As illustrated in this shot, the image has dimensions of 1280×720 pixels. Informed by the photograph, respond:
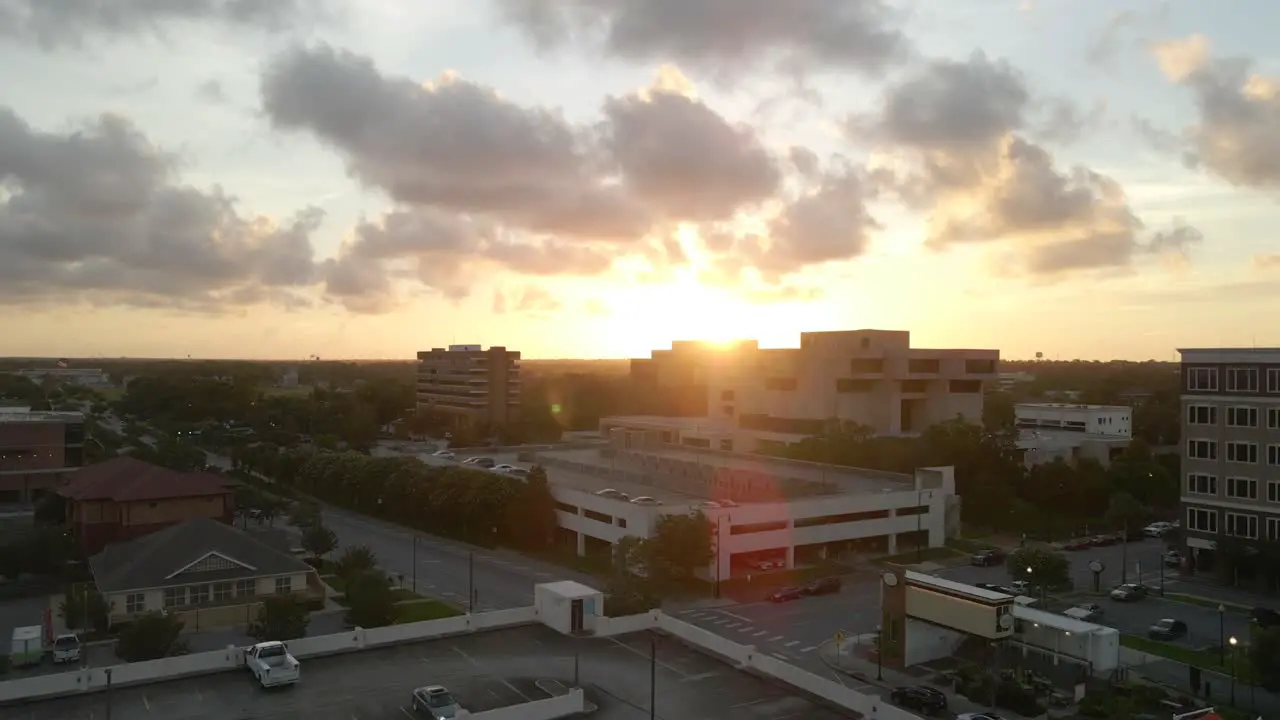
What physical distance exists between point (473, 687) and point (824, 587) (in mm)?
27815

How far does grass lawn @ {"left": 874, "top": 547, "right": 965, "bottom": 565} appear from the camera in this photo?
54.1 meters

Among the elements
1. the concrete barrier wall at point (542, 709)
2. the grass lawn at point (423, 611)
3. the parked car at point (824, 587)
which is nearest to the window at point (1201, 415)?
the parked car at point (824, 587)

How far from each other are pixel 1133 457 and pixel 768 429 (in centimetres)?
3374

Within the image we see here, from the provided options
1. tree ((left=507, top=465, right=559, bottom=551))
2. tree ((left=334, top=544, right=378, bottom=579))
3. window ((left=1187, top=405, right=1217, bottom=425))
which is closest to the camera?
tree ((left=334, top=544, right=378, bottom=579))

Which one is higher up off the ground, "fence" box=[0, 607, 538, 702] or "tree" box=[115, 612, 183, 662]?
"fence" box=[0, 607, 538, 702]

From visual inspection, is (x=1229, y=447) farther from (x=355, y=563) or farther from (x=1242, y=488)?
(x=355, y=563)

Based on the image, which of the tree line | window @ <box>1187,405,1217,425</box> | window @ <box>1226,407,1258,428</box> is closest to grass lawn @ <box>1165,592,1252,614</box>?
window @ <box>1226,407,1258,428</box>

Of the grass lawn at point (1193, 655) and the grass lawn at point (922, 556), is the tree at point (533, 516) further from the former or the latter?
the grass lawn at point (1193, 655)

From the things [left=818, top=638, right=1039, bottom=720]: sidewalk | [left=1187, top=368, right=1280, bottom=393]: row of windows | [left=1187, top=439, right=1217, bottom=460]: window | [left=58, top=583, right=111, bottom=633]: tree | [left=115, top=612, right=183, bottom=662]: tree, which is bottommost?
[left=818, top=638, right=1039, bottom=720]: sidewalk

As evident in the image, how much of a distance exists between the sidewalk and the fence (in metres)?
13.3

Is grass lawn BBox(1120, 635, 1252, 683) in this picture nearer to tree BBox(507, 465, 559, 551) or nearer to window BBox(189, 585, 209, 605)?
tree BBox(507, 465, 559, 551)

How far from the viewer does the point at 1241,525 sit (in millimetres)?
49438

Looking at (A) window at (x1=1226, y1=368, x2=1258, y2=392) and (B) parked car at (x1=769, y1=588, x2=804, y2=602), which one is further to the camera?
(A) window at (x1=1226, y1=368, x2=1258, y2=392)

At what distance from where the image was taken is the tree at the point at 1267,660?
1201 inches
